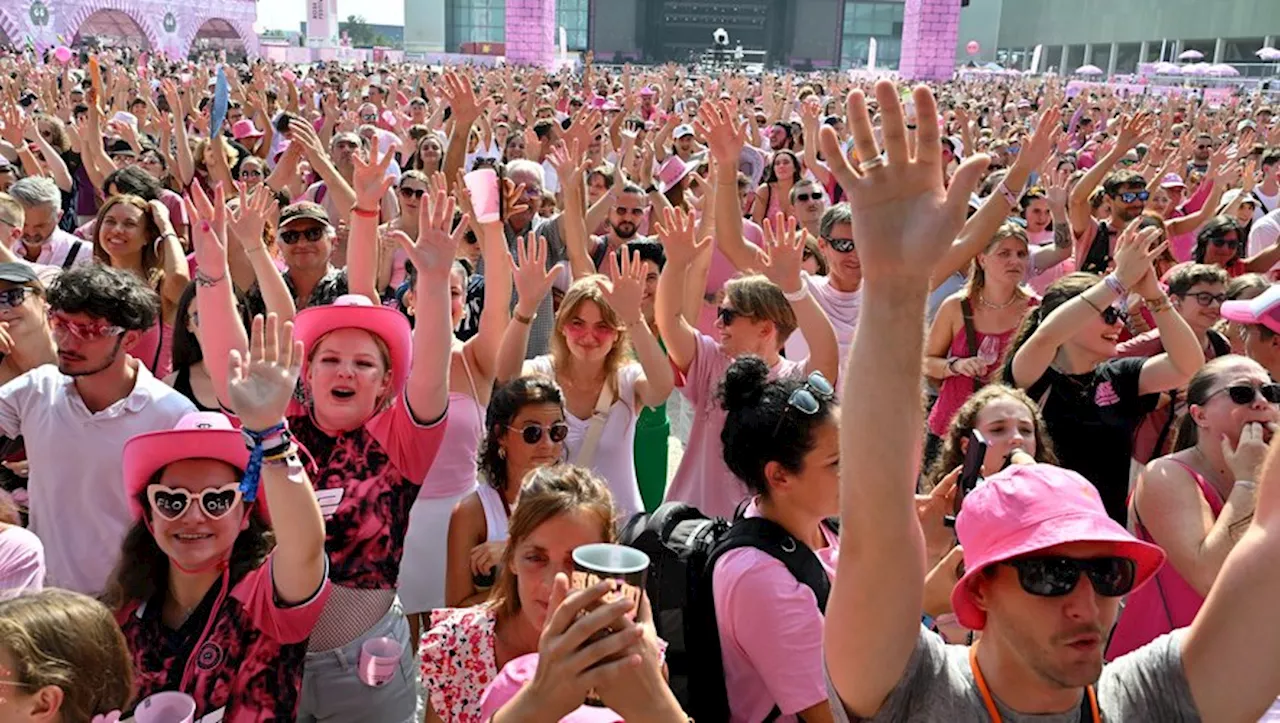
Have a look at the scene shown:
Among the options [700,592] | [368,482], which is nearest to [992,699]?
[700,592]

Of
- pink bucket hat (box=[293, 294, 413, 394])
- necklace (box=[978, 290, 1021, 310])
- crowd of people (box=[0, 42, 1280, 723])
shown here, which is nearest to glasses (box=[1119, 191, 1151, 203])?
crowd of people (box=[0, 42, 1280, 723])

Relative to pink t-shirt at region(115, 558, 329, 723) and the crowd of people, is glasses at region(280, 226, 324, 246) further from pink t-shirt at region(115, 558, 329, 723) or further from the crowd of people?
pink t-shirt at region(115, 558, 329, 723)

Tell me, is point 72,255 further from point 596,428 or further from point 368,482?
point 368,482

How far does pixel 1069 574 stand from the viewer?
1590mm

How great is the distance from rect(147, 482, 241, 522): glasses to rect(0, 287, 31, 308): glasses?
4.23 ft

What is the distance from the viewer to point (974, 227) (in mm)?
3330

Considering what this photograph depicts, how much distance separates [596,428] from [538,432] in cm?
51

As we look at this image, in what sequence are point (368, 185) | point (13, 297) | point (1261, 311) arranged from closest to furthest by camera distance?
point (13, 297) → point (1261, 311) → point (368, 185)

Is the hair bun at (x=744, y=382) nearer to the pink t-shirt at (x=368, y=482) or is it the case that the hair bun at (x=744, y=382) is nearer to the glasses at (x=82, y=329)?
the pink t-shirt at (x=368, y=482)

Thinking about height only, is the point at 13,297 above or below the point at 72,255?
above

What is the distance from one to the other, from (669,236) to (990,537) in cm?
244

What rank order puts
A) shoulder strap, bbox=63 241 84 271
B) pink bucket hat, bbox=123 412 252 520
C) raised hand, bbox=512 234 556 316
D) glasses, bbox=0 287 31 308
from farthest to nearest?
shoulder strap, bbox=63 241 84 271
raised hand, bbox=512 234 556 316
glasses, bbox=0 287 31 308
pink bucket hat, bbox=123 412 252 520

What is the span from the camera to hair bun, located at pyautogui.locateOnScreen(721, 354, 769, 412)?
2578mm

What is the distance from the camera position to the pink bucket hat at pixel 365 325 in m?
2.74
